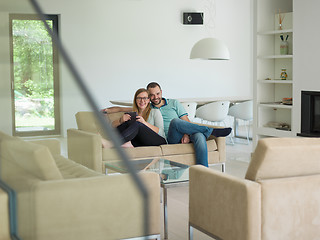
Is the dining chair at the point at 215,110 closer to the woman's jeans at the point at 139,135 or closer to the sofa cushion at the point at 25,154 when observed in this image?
the woman's jeans at the point at 139,135

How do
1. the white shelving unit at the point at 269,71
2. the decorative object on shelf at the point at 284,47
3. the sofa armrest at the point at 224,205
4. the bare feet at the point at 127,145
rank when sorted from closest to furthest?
the sofa armrest at the point at 224,205, the bare feet at the point at 127,145, the decorative object on shelf at the point at 284,47, the white shelving unit at the point at 269,71

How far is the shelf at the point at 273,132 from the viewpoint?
636 cm

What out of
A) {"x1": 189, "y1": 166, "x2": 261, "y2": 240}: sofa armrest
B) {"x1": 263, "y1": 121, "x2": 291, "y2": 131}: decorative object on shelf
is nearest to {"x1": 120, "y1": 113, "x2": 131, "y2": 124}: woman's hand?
{"x1": 189, "y1": 166, "x2": 261, "y2": 240}: sofa armrest

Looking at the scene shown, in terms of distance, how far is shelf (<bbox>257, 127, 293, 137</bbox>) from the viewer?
20.9 ft

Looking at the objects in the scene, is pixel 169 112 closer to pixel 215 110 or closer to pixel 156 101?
pixel 156 101

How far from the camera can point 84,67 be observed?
9125mm

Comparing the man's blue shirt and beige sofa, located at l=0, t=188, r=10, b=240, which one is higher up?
the man's blue shirt

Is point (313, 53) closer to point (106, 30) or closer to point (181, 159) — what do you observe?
point (181, 159)

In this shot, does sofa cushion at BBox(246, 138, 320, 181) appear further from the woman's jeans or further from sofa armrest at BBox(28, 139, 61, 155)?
the woman's jeans

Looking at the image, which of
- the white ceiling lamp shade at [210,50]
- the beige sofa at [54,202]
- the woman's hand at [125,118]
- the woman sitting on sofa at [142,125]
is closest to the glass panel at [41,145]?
the beige sofa at [54,202]

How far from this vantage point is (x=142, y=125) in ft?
16.2

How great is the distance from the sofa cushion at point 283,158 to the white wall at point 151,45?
6.43 m

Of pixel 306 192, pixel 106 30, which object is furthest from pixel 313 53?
pixel 106 30

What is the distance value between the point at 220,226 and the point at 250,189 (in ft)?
1.18
